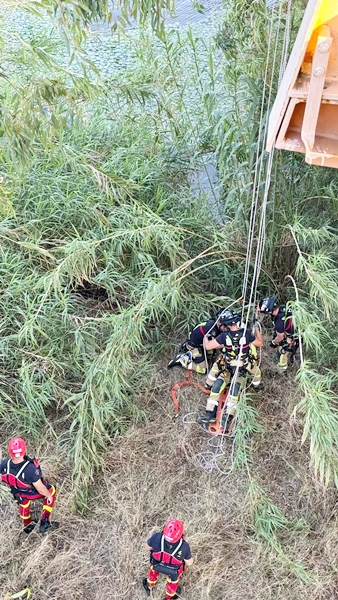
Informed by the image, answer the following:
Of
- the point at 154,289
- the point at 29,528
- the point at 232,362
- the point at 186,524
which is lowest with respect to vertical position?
the point at 29,528

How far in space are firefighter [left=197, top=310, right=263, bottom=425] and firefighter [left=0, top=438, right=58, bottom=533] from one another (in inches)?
43.8

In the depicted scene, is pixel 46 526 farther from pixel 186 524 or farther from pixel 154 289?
pixel 154 289

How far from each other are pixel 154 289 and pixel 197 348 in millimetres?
668

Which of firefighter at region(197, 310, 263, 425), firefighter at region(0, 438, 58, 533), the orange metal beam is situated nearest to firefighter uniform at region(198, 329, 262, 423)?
firefighter at region(197, 310, 263, 425)

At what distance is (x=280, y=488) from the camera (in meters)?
3.26

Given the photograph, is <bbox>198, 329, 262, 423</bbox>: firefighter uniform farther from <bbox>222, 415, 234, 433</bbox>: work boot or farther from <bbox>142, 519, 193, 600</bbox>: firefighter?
<bbox>142, 519, 193, 600</bbox>: firefighter

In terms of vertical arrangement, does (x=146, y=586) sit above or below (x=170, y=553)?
below

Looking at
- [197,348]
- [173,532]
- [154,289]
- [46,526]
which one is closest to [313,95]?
[154,289]

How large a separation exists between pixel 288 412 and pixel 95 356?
1359mm

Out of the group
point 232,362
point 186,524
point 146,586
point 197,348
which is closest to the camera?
point 146,586

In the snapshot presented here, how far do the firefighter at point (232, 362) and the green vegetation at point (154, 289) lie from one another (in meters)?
0.20

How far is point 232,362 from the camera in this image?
3.44 metres

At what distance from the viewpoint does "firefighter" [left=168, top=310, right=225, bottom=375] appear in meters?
3.59

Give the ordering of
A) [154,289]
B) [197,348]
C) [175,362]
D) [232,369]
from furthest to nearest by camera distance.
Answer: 1. [175,362]
2. [197,348]
3. [232,369]
4. [154,289]
